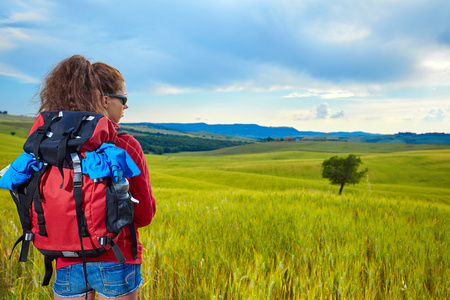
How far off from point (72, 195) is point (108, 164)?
1.14ft

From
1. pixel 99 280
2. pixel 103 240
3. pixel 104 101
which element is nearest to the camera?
pixel 103 240

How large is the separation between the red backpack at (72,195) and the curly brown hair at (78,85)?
0.22 meters

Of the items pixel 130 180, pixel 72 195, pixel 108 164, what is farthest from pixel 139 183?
pixel 72 195

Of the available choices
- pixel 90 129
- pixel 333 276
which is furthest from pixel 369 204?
pixel 90 129

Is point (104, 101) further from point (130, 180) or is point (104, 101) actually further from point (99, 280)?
point (99, 280)

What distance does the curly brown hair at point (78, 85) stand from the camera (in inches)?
86.6

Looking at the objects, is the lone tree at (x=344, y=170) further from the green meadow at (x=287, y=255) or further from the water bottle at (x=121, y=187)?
the water bottle at (x=121, y=187)

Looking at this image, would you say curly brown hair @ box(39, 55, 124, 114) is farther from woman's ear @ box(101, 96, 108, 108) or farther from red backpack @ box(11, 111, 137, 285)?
red backpack @ box(11, 111, 137, 285)

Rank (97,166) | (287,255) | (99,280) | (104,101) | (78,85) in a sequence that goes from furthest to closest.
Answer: (287,255) < (104,101) < (78,85) < (99,280) < (97,166)

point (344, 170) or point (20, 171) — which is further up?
point (20, 171)

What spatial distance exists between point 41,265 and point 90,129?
270 centimetres

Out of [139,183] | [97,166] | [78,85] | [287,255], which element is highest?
[78,85]

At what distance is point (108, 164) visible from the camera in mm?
1867

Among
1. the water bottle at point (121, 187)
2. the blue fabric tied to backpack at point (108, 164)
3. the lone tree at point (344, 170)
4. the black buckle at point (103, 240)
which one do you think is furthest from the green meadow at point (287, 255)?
the lone tree at point (344, 170)
